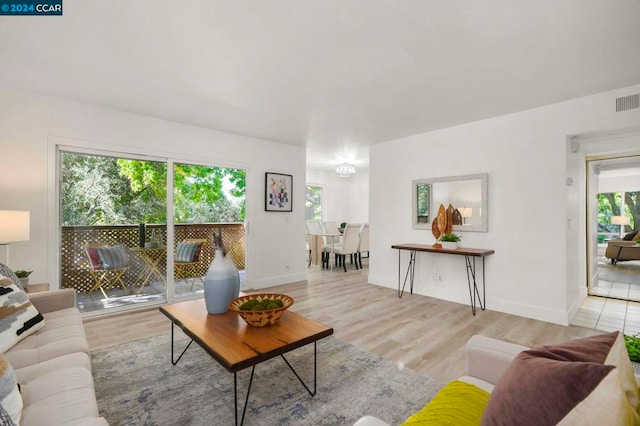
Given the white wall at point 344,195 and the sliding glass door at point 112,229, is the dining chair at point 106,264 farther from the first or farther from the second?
the white wall at point 344,195

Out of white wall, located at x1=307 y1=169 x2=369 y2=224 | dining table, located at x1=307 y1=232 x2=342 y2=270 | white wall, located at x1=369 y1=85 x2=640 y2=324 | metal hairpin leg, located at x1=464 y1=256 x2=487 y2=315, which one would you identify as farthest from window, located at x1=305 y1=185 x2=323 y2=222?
metal hairpin leg, located at x1=464 y1=256 x2=487 y2=315

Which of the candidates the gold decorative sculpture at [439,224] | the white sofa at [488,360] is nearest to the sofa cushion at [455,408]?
the white sofa at [488,360]

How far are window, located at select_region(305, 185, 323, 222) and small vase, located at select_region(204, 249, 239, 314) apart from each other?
630 cm

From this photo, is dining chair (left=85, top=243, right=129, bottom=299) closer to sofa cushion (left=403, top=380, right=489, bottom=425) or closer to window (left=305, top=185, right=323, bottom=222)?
sofa cushion (left=403, top=380, right=489, bottom=425)

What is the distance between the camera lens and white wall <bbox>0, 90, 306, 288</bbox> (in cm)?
299

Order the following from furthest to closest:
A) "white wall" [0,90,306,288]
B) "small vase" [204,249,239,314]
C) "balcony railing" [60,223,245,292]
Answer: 1. "balcony railing" [60,223,245,292]
2. "white wall" [0,90,306,288]
3. "small vase" [204,249,239,314]

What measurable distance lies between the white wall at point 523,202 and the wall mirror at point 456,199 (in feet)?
0.28

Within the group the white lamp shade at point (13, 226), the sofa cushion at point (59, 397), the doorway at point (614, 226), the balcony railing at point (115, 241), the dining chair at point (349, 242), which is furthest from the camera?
the dining chair at point (349, 242)

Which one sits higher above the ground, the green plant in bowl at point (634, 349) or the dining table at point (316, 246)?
the green plant in bowl at point (634, 349)

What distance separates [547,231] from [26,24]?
4.97m

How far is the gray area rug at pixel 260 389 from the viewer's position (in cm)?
176

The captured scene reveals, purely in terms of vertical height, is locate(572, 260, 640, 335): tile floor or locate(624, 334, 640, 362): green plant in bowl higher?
locate(624, 334, 640, 362): green plant in bowl

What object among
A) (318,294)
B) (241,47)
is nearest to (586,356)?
(241,47)

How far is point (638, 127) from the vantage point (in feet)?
9.80
